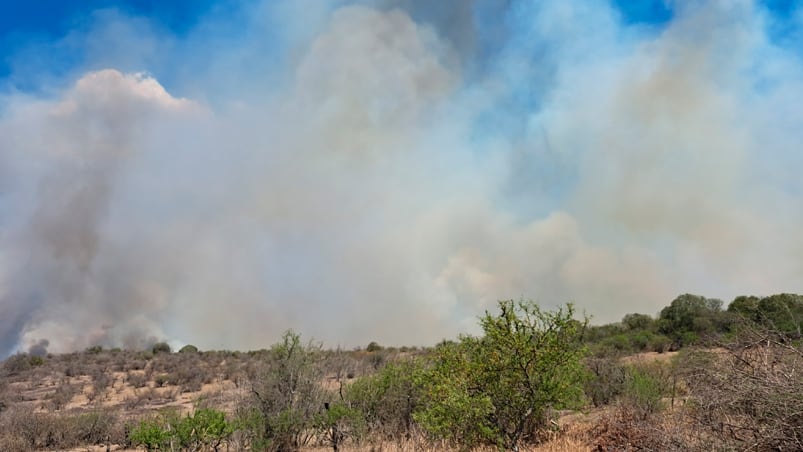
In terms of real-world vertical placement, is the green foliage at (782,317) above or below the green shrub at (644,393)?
above

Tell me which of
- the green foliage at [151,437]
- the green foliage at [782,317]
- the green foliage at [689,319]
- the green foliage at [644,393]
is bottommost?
the green foliage at [151,437]

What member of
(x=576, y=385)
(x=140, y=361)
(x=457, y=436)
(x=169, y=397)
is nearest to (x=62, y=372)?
(x=140, y=361)

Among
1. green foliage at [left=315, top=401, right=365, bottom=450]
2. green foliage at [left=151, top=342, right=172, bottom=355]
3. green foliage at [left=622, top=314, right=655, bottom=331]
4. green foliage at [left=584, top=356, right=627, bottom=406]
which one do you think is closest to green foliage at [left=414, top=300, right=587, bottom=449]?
green foliage at [left=315, top=401, right=365, bottom=450]

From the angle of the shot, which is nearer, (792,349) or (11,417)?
(792,349)

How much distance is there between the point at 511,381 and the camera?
38.8 feet

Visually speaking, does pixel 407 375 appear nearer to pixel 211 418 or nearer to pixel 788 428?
pixel 211 418

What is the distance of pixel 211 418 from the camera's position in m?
12.4

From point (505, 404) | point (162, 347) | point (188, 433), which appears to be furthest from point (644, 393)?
point (162, 347)

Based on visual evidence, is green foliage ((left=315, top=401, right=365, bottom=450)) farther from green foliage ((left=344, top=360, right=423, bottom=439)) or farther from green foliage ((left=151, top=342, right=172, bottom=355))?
green foliage ((left=151, top=342, right=172, bottom=355))

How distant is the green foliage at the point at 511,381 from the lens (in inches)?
457

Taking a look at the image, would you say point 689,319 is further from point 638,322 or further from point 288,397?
point 288,397

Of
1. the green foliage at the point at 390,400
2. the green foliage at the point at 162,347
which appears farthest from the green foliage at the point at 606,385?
the green foliage at the point at 162,347

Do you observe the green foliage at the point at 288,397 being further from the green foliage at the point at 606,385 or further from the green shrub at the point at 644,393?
the green foliage at the point at 606,385

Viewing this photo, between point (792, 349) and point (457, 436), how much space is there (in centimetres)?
749
